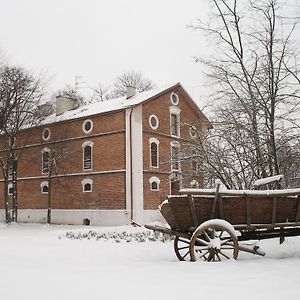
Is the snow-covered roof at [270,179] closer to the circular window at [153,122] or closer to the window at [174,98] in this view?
the circular window at [153,122]

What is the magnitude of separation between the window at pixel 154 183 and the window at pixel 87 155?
4465 mm

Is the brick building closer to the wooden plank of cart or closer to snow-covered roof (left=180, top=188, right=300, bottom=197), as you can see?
the wooden plank of cart

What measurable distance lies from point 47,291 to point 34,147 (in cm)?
2972

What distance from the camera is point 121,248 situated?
39.9 feet

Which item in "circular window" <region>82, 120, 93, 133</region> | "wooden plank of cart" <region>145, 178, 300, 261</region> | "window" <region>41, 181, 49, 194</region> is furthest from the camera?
"window" <region>41, 181, 49, 194</region>

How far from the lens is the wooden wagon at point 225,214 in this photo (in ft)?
28.0

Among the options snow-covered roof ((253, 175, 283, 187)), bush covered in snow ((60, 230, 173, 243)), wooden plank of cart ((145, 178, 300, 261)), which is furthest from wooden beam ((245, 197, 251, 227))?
A: bush covered in snow ((60, 230, 173, 243))

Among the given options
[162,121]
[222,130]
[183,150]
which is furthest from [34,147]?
[222,130]

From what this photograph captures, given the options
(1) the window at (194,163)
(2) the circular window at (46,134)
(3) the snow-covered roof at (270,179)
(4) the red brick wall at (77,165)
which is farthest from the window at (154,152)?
(3) the snow-covered roof at (270,179)

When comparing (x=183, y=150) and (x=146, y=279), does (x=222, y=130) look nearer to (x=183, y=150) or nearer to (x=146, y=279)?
(x=183, y=150)

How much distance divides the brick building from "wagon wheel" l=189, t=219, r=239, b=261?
16018 millimetres

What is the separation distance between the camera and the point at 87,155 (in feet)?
102

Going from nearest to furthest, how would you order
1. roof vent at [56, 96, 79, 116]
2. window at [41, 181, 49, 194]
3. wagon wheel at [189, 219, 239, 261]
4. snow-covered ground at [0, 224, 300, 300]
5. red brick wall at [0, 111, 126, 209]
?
snow-covered ground at [0, 224, 300, 300] → wagon wheel at [189, 219, 239, 261] → red brick wall at [0, 111, 126, 209] → window at [41, 181, 49, 194] → roof vent at [56, 96, 79, 116]

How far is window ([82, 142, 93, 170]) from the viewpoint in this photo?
30.6m
